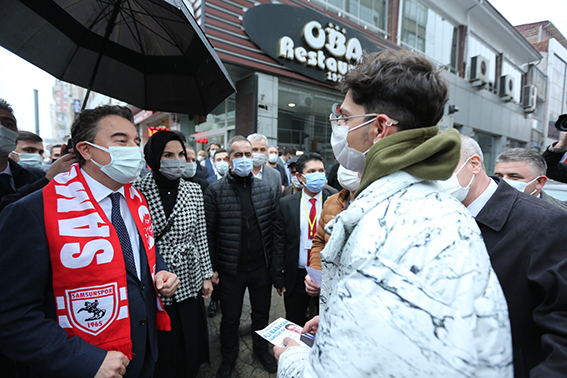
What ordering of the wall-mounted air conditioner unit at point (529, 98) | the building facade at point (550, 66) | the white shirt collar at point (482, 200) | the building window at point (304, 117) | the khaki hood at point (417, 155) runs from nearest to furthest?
the khaki hood at point (417, 155) < the white shirt collar at point (482, 200) < the building window at point (304, 117) < the wall-mounted air conditioner unit at point (529, 98) < the building facade at point (550, 66)

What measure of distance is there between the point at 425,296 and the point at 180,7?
1.81 metres

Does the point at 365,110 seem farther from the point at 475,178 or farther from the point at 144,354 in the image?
the point at 144,354

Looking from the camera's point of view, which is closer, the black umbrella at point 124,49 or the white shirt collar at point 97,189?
the white shirt collar at point 97,189

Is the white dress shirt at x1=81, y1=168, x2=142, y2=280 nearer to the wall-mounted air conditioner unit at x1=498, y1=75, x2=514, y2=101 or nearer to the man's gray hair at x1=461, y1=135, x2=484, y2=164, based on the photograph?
the man's gray hair at x1=461, y1=135, x2=484, y2=164

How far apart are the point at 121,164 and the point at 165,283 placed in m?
0.78

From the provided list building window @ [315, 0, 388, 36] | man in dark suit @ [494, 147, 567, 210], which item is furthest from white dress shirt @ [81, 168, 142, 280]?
building window @ [315, 0, 388, 36]

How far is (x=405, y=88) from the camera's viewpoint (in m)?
0.93

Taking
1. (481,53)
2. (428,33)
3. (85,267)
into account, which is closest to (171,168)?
(85,267)

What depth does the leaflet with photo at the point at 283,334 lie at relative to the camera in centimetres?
124

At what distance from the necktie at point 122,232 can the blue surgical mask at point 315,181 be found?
74.8 inches

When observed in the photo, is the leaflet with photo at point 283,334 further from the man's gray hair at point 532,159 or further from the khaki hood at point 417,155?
the man's gray hair at point 532,159

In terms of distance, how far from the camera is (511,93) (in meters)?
19.0

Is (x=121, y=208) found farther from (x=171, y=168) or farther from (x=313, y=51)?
(x=313, y=51)

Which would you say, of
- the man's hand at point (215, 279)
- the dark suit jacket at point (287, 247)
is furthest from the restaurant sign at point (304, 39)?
the man's hand at point (215, 279)
